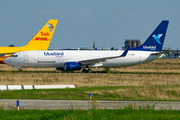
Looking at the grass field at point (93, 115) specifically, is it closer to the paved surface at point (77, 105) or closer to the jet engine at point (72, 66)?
the paved surface at point (77, 105)

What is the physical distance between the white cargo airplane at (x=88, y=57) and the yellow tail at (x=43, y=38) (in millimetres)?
6613

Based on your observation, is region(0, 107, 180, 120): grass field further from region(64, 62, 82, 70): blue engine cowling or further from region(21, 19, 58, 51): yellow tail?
region(21, 19, 58, 51): yellow tail

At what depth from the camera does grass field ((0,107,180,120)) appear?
1338 centimetres

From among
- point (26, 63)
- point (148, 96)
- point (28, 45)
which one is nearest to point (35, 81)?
point (26, 63)

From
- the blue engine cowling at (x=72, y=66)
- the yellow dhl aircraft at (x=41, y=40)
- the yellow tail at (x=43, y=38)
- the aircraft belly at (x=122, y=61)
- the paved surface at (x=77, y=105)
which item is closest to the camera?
the paved surface at (x=77, y=105)

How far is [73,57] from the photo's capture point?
157 ft

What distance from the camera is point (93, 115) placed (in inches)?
547

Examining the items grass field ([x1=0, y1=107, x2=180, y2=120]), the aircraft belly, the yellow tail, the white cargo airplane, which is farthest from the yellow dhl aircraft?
grass field ([x1=0, y1=107, x2=180, y2=120])

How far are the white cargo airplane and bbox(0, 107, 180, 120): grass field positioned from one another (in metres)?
30.9

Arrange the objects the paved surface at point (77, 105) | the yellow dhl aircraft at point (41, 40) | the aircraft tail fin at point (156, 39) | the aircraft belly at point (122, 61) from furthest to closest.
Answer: the yellow dhl aircraft at point (41, 40), the aircraft tail fin at point (156, 39), the aircraft belly at point (122, 61), the paved surface at point (77, 105)

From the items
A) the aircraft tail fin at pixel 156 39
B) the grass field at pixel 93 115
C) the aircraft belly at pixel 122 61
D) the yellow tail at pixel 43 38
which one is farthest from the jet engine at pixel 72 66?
the grass field at pixel 93 115

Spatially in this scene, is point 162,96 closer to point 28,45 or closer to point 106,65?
point 106,65

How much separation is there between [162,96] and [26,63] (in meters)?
26.6

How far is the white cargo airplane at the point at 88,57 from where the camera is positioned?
45844mm
